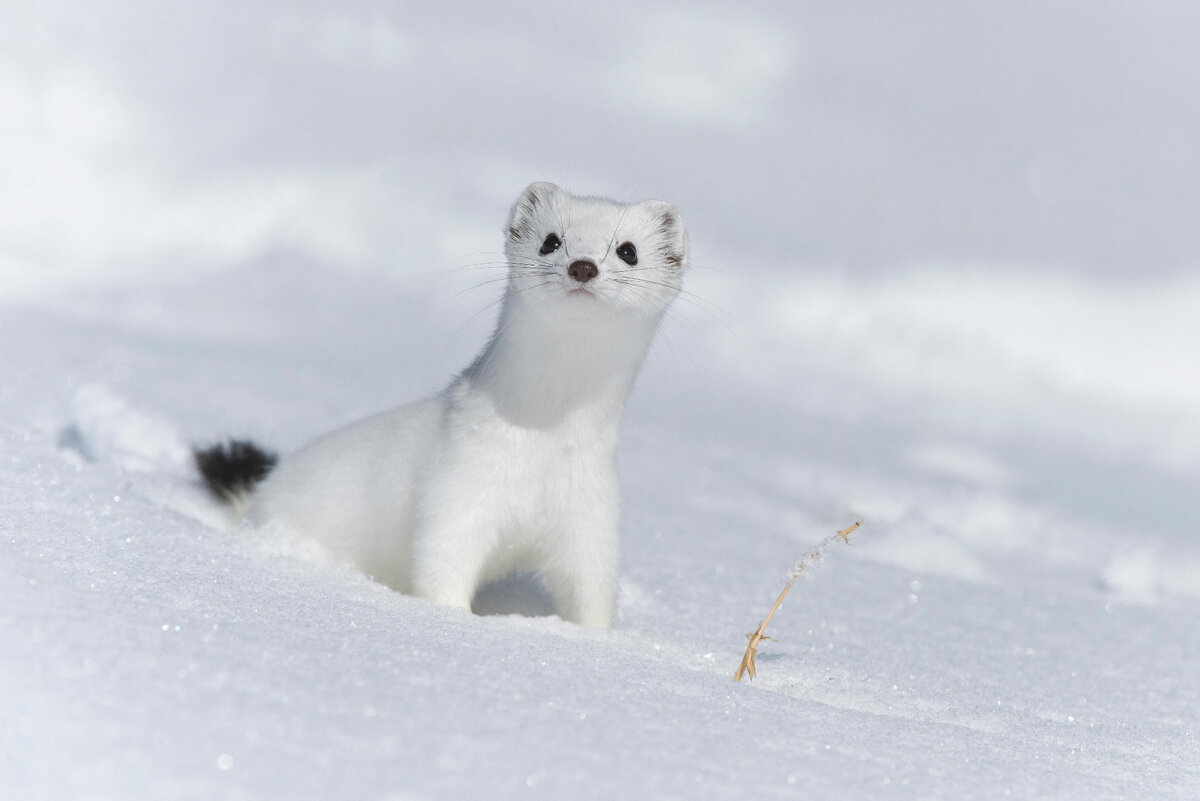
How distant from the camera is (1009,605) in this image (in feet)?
13.4

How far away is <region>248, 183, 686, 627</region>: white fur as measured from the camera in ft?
9.02

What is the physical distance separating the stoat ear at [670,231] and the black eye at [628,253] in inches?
5.8

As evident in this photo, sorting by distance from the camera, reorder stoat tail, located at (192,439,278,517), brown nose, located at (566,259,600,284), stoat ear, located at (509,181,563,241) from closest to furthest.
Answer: brown nose, located at (566,259,600,284) < stoat ear, located at (509,181,563,241) < stoat tail, located at (192,439,278,517)

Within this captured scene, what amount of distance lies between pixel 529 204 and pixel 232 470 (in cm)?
132

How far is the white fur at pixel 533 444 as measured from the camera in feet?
9.02

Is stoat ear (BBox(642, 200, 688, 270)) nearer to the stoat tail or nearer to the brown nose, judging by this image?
the brown nose

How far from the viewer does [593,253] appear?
277 centimetres

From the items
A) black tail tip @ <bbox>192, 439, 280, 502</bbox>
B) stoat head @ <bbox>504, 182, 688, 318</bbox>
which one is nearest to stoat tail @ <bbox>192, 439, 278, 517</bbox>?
black tail tip @ <bbox>192, 439, 280, 502</bbox>

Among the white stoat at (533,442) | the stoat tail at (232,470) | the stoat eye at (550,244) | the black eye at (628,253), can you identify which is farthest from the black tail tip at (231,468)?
the black eye at (628,253)

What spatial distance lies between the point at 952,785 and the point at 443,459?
5.02 ft

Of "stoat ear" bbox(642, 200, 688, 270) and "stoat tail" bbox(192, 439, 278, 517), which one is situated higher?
"stoat ear" bbox(642, 200, 688, 270)

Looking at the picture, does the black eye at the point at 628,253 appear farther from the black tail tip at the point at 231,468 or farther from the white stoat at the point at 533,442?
the black tail tip at the point at 231,468

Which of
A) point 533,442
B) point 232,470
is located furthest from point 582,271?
point 232,470

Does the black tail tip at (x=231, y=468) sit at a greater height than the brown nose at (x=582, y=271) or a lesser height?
lesser
